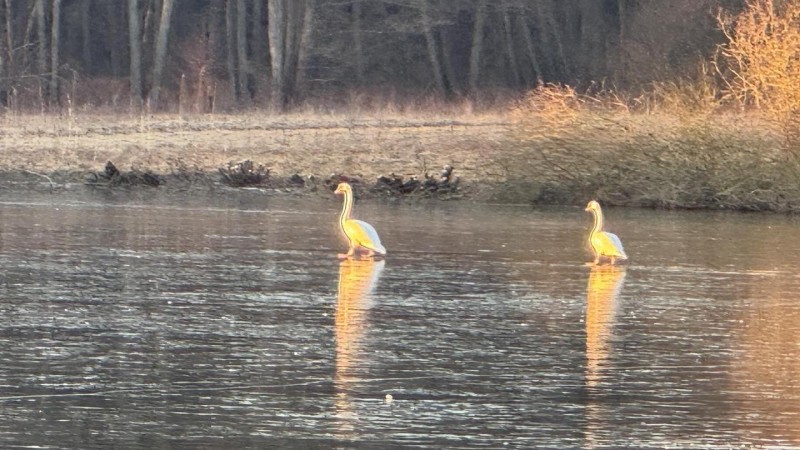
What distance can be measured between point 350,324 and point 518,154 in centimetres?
1361

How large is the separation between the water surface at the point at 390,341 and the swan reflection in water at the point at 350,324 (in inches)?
1.0

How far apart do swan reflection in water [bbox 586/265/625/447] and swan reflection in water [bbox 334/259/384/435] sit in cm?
110

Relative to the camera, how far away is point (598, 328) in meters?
9.66

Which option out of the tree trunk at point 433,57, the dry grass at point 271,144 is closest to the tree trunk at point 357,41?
the tree trunk at point 433,57

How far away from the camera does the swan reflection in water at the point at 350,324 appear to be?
7.00m

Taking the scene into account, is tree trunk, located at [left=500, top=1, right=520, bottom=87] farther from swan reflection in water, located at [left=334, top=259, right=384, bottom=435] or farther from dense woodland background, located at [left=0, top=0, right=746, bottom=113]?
swan reflection in water, located at [left=334, top=259, right=384, bottom=435]

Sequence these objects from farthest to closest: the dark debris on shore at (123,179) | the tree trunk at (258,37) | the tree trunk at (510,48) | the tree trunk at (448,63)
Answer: the tree trunk at (258,37) → the tree trunk at (448,63) → the tree trunk at (510,48) → the dark debris on shore at (123,179)

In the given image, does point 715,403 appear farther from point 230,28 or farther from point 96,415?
point 230,28

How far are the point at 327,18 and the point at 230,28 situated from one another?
13.3 feet

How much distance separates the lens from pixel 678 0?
38312 mm

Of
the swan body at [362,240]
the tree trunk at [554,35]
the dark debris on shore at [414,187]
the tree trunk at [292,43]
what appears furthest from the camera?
the tree trunk at [554,35]

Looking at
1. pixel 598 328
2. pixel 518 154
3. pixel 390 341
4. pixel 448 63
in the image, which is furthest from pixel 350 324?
pixel 448 63

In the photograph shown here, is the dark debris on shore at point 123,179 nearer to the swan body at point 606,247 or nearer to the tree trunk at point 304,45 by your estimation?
the swan body at point 606,247

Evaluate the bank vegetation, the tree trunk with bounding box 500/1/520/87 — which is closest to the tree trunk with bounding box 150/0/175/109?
the bank vegetation
